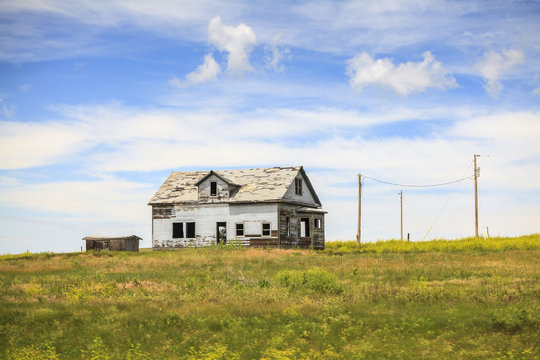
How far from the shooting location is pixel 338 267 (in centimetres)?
2636

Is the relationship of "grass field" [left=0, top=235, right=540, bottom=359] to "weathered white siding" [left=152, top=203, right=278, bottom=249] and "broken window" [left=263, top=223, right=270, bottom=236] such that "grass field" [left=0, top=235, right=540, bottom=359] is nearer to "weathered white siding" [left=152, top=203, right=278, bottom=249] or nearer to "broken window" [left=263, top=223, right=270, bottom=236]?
"broken window" [left=263, top=223, right=270, bottom=236]

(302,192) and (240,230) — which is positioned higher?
(302,192)

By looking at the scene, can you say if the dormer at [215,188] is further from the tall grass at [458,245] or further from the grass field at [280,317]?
the grass field at [280,317]

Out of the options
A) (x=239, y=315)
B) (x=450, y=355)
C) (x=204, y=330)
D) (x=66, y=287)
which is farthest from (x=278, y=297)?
(x=66, y=287)

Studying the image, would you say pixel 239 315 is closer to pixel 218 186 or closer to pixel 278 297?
pixel 278 297

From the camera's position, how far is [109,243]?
46.3 m

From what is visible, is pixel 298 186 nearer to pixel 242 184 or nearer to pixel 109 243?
pixel 242 184

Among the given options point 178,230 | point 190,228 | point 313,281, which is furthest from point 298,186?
point 313,281

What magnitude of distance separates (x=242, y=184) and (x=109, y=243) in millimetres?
12495

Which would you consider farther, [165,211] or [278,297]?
[165,211]

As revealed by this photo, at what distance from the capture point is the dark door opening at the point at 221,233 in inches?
1737

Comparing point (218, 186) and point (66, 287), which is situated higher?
point (218, 186)

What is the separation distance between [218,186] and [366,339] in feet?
107

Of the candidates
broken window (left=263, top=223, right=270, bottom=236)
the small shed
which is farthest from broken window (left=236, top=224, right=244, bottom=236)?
the small shed
